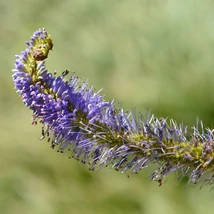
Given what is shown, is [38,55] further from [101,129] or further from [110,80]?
[110,80]

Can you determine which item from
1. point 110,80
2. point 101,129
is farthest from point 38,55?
point 110,80

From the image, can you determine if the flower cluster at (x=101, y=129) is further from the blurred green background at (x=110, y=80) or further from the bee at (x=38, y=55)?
the blurred green background at (x=110, y=80)

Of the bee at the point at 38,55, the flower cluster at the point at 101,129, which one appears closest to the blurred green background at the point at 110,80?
the flower cluster at the point at 101,129

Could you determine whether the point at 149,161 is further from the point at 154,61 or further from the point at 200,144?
the point at 154,61

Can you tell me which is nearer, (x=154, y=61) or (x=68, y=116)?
(x=68, y=116)

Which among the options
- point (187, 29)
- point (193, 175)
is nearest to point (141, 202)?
point (187, 29)
